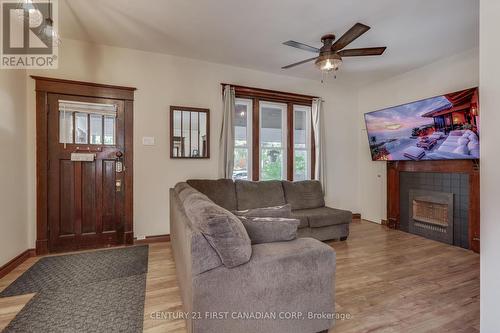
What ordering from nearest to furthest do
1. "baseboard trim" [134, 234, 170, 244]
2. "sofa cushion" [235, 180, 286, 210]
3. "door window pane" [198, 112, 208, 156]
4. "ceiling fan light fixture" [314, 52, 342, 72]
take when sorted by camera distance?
"ceiling fan light fixture" [314, 52, 342, 72], "baseboard trim" [134, 234, 170, 244], "sofa cushion" [235, 180, 286, 210], "door window pane" [198, 112, 208, 156]

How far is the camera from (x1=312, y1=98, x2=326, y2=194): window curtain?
4.62 metres

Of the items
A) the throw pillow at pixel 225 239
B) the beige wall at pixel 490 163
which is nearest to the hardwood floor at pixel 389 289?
the beige wall at pixel 490 163

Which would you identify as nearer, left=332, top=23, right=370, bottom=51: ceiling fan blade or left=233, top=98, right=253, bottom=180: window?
left=332, top=23, right=370, bottom=51: ceiling fan blade

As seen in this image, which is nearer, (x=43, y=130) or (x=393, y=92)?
(x=43, y=130)

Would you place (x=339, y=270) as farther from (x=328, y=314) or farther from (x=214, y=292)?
(x=214, y=292)

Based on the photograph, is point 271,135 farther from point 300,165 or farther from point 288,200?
point 288,200

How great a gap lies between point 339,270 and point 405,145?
8.42 feet

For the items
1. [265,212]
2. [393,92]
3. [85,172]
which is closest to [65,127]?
[85,172]

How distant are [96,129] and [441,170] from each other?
17.4 ft

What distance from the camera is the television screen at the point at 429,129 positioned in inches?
124

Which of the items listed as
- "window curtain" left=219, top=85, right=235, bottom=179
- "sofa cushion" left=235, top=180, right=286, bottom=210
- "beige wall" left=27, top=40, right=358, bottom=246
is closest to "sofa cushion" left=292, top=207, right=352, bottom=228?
"sofa cushion" left=235, top=180, right=286, bottom=210

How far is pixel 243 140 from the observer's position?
4293 millimetres

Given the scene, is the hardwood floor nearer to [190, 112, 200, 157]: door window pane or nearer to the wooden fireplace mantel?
the wooden fireplace mantel

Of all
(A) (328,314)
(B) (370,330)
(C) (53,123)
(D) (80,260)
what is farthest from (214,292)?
(C) (53,123)
